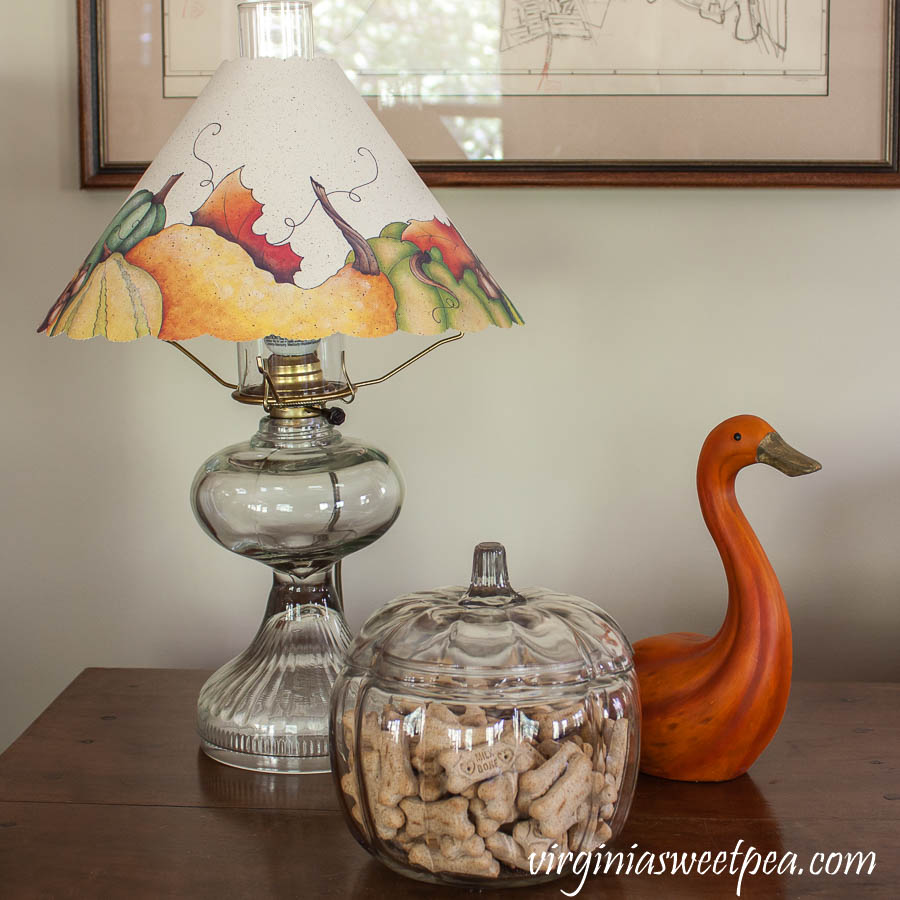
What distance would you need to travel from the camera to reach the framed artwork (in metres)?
1.06

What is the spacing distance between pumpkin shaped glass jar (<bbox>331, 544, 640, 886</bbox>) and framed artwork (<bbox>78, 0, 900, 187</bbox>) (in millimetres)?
554

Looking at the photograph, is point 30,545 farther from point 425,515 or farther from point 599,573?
point 599,573

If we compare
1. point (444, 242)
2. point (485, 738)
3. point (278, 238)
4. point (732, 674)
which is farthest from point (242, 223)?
point (732, 674)

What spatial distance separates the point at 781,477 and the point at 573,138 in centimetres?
45

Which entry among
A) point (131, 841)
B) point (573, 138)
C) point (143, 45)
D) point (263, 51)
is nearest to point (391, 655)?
point (131, 841)

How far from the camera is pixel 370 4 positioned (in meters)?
1.06

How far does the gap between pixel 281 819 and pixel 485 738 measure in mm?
215

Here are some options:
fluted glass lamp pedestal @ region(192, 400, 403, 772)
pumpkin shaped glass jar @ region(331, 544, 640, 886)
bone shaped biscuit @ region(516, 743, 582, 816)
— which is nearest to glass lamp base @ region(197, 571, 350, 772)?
fluted glass lamp pedestal @ region(192, 400, 403, 772)

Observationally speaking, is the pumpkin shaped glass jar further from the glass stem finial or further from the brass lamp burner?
the brass lamp burner

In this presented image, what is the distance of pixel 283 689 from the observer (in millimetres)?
854

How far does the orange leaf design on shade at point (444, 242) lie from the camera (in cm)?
74

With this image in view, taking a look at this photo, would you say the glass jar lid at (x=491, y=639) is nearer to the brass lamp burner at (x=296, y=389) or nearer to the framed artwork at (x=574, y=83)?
the brass lamp burner at (x=296, y=389)

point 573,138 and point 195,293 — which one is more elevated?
point 573,138

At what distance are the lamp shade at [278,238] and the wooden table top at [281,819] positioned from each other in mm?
355
